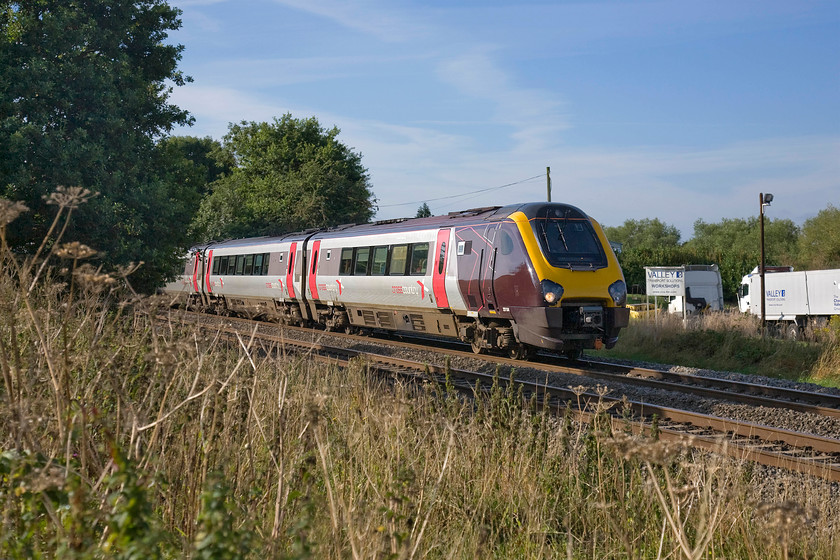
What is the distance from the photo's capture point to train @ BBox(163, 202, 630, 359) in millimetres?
13367

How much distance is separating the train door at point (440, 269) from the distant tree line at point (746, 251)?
3083 cm

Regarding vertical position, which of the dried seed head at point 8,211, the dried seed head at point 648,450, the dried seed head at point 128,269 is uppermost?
the dried seed head at point 8,211

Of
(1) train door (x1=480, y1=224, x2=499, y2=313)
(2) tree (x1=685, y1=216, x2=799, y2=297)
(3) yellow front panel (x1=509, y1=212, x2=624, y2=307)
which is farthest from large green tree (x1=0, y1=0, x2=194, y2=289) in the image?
(2) tree (x1=685, y1=216, x2=799, y2=297)

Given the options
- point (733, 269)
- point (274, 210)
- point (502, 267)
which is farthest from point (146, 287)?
point (733, 269)

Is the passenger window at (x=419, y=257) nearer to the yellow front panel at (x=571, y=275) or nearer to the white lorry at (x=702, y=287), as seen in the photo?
the yellow front panel at (x=571, y=275)

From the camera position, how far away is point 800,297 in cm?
2706

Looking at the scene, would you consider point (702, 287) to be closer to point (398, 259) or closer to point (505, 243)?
point (398, 259)

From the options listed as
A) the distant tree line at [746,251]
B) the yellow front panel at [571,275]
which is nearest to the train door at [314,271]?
the yellow front panel at [571,275]

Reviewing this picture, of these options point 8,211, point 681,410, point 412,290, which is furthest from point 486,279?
point 8,211

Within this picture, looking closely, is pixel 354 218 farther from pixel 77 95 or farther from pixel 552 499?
pixel 552 499

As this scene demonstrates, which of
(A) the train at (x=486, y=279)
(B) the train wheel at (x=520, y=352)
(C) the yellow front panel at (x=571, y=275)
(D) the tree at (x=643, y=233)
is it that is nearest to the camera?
(C) the yellow front panel at (x=571, y=275)

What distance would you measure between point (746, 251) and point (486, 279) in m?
66.5

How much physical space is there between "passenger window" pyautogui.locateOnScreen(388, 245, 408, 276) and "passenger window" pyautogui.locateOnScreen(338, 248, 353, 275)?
2.08 metres

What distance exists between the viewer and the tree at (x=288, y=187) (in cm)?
4491
